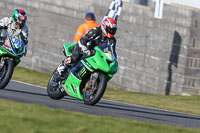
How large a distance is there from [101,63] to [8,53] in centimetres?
255

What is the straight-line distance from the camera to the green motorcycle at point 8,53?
11.5 m

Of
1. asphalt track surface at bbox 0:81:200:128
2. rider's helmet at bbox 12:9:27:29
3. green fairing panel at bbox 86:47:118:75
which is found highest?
rider's helmet at bbox 12:9:27:29

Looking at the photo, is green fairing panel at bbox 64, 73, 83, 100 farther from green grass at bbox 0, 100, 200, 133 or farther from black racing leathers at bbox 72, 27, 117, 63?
green grass at bbox 0, 100, 200, 133

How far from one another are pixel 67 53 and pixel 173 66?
577 cm

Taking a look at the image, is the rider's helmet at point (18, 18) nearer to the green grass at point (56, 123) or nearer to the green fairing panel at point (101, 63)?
the green fairing panel at point (101, 63)

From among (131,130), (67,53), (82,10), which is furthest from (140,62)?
(131,130)

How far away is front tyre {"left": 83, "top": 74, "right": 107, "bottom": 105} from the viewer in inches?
391

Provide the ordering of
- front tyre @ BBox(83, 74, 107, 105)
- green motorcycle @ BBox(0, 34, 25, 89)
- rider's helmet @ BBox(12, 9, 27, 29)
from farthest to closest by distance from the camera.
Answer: rider's helmet @ BBox(12, 9, 27, 29) → green motorcycle @ BBox(0, 34, 25, 89) → front tyre @ BBox(83, 74, 107, 105)

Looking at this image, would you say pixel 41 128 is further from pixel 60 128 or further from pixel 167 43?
pixel 167 43

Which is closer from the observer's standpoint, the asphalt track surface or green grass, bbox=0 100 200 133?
green grass, bbox=0 100 200 133

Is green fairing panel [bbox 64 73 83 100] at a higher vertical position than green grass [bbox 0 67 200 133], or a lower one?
higher

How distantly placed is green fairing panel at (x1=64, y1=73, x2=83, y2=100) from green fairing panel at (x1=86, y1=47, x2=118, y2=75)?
21.4 inches

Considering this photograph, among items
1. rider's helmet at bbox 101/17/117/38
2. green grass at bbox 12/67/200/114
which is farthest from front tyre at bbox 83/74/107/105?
green grass at bbox 12/67/200/114

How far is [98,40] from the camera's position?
1077 centimetres
